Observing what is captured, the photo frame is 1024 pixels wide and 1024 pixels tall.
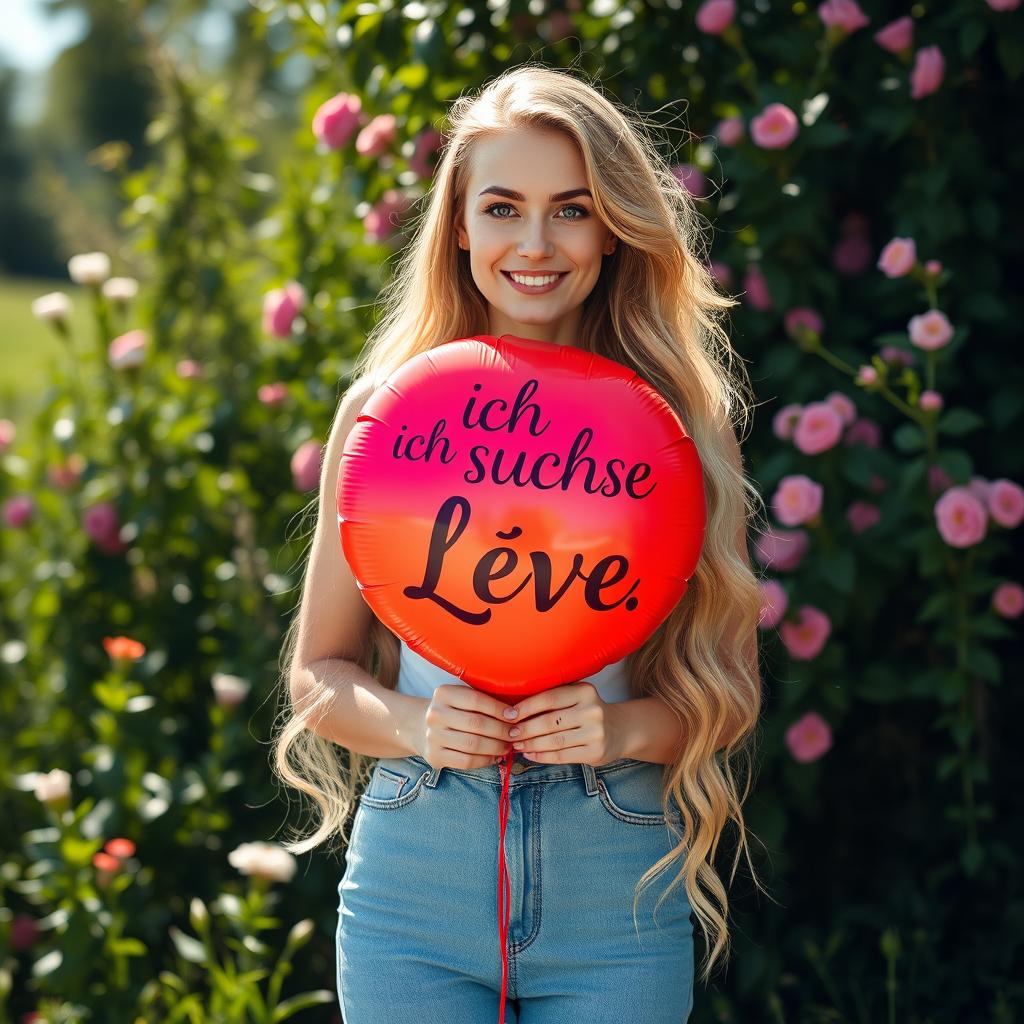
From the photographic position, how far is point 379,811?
1.53 m

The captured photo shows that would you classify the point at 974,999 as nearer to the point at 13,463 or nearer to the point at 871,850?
the point at 871,850

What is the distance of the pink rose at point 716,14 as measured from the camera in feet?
7.66

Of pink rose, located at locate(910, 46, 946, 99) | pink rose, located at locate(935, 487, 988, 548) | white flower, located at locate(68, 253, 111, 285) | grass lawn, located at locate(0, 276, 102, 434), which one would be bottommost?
grass lawn, located at locate(0, 276, 102, 434)

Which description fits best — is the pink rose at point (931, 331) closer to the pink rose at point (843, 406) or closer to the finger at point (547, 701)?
the pink rose at point (843, 406)

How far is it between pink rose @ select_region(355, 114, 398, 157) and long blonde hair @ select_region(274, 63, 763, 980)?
0.90 metres

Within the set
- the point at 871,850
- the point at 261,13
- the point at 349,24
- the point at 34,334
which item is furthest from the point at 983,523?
the point at 34,334

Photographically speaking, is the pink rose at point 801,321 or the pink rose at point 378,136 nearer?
the pink rose at point 801,321

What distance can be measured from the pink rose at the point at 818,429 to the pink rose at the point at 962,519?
224 mm

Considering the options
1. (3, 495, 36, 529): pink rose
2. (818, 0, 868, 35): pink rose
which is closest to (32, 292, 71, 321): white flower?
(3, 495, 36, 529): pink rose

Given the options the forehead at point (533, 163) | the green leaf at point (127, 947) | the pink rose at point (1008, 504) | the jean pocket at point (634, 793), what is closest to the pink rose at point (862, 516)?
the pink rose at point (1008, 504)

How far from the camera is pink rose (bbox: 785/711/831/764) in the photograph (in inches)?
92.2

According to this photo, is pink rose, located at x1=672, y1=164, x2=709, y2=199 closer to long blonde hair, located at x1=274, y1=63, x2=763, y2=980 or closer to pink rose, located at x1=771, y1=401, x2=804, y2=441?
pink rose, located at x1=771, y1=401, x2=804, y2=441

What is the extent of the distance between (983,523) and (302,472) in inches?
51.8

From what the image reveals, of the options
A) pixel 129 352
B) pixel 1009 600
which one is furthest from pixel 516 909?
pixel 129 352
